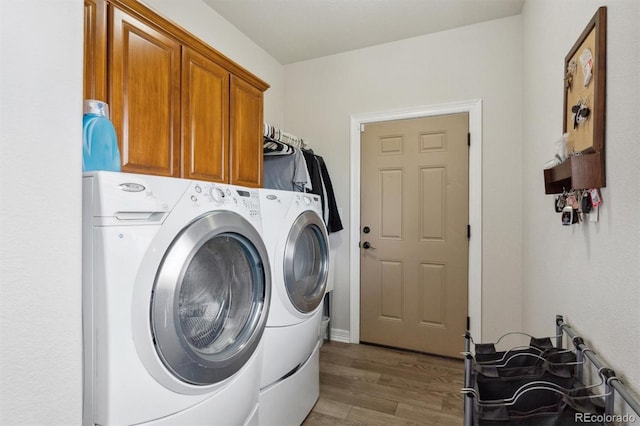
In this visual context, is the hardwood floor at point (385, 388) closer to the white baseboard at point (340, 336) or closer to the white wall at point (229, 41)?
the white baseboard at point (340, 336)

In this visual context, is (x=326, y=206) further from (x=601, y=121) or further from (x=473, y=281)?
(x=601, y=121)

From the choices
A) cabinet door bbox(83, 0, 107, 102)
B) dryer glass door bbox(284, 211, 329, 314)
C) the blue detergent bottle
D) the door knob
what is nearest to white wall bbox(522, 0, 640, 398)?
dryer glass door bbox(284, 211, 329, 314)

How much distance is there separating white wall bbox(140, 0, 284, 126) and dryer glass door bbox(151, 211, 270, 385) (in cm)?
156

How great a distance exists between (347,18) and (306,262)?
1.90 m

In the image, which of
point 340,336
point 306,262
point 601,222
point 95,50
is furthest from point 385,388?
point 95,50

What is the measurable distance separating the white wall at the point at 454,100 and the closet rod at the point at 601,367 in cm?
123

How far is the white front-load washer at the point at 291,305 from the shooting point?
1.46 metres

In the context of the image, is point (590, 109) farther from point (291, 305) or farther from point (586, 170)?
point (291, 305)

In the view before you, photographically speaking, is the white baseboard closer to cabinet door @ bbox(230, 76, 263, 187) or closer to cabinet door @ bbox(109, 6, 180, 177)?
cabinet door @ bbox(230, 76, 263, 187)

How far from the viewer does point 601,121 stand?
0.99m

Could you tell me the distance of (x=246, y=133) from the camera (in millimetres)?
1910

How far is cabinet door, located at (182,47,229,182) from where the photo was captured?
1506 mm
